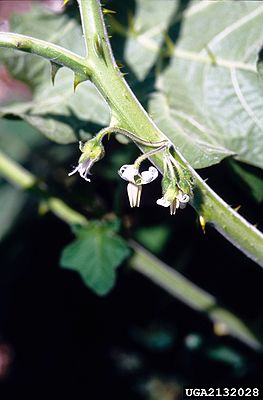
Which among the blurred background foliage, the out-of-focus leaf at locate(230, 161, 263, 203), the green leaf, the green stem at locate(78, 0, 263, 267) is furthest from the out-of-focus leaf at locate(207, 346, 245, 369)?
the green stem at locate(78, 0, 263, 267)

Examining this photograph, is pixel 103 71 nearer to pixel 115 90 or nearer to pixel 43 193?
pixel 115 90

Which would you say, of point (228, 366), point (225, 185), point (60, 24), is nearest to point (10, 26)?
point (60, 24)

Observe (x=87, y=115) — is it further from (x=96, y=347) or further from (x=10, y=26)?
(x=96, y=347)

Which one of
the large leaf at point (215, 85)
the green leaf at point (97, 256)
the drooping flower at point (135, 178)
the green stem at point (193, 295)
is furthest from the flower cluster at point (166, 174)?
the green stem at point (193, 295)

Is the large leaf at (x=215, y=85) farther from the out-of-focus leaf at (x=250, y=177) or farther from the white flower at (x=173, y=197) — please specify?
the white flower at (x=173, y=197)

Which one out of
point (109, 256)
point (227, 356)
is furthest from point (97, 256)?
point (227, 356)

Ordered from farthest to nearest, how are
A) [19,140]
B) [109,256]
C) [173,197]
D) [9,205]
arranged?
[19,140], [9,205], [109,256], [173,197]
